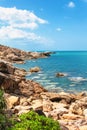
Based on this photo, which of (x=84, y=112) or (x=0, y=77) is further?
(x=0, y=77)

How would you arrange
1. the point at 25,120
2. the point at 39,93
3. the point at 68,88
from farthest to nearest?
the point at 68,88
the point at 39,93
the point at 25,120

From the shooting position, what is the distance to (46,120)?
18.0m

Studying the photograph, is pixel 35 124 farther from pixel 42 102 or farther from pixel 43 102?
pixel 42 102

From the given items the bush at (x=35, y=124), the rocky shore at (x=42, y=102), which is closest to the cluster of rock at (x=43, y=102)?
the rocky shore at (x=42, y=102)

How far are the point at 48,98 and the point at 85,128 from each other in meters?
18.7

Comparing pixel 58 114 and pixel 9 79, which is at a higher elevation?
pixel 9 79

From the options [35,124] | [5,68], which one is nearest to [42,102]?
[5,68]

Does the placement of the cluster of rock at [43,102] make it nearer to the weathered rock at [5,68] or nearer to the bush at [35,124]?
the weathered rock at [5,68]

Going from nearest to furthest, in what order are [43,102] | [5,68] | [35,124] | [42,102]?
[35,124] → [43,102] → [42,102] → [5,68]

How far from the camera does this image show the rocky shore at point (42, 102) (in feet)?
98.2

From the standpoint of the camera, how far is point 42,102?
133 ft

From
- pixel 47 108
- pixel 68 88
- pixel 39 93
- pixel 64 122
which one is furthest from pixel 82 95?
pixel 64 122

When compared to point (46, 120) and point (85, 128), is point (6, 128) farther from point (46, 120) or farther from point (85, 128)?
point (85, 128)

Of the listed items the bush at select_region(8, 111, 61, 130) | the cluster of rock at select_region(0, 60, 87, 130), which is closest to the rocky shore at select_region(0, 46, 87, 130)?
the cluster of rock at select_region(0, 60, 87, 130)
